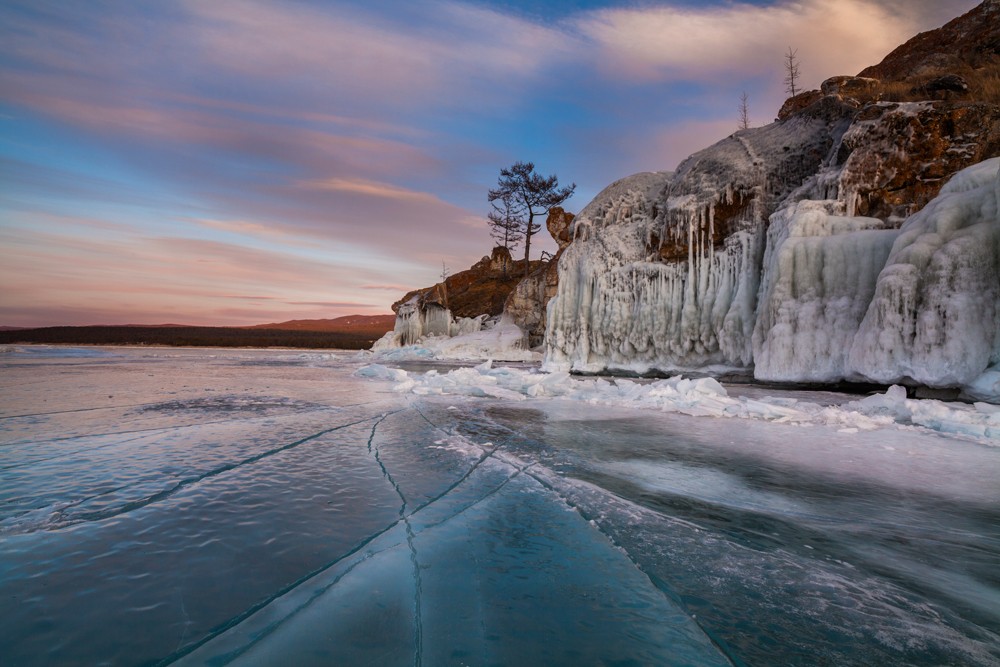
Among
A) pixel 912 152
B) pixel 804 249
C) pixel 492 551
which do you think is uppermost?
pixel 912 152

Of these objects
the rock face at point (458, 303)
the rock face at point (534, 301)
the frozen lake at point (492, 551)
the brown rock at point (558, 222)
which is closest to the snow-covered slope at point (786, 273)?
the frozen lake at point (492, 551)

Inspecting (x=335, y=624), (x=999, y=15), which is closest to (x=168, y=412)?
(x=335, y=624)

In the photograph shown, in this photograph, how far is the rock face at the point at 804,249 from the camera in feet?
26.6

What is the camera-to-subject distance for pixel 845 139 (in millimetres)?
11742

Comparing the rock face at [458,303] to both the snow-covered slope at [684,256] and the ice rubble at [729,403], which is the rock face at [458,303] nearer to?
the snow-covered slope at [684,256]

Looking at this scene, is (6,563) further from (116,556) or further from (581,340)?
(581,340)

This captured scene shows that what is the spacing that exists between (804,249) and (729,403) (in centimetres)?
491

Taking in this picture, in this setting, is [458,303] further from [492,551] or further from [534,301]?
[492,551]

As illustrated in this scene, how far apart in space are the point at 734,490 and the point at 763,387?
9941 millimetres

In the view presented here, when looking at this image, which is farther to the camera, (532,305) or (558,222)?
(532,305)

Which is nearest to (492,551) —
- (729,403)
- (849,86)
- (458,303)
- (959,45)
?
(729,403)

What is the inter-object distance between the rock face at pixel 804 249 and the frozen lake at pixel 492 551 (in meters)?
3.83

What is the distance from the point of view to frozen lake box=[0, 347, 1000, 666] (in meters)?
1.67

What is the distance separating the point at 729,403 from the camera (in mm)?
8102
